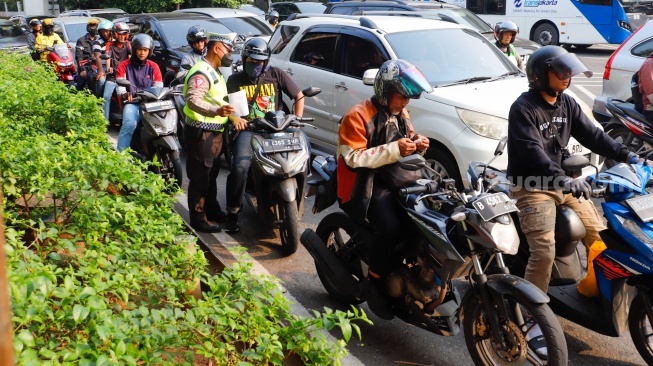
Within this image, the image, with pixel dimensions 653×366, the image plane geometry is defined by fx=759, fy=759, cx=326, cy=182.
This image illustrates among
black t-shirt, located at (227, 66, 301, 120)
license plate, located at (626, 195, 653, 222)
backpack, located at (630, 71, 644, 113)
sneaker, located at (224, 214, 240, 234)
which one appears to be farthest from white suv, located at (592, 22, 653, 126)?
license plate, located at (626, 195, 653, 222)

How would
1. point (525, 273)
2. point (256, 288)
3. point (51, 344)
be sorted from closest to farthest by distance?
point (51, 344) < point (256, 288) < point (525, 273)

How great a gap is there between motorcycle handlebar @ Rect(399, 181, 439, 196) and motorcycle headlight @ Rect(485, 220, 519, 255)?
476 mm

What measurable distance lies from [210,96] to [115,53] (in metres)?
5.33

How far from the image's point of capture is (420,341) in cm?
478

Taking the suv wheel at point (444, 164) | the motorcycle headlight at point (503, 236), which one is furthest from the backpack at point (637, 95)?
the motorcycle headlight at point (503, 236)

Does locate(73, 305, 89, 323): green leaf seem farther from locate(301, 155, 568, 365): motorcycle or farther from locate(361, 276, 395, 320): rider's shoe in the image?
locate(361, 276, 395, 320): rider's shoe

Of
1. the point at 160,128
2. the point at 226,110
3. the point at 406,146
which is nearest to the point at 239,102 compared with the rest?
the point at 226,110

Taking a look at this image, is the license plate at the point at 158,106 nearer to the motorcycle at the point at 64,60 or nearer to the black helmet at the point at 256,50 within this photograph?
the black helmet at the point at 256,50

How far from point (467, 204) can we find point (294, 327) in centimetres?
130

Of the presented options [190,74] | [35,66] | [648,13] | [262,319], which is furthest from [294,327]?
[648,13]

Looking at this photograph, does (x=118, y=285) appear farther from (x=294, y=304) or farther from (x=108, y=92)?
(x=108, y=92)

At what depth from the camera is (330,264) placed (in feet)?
16.2

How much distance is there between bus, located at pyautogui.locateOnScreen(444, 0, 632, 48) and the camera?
22.3m

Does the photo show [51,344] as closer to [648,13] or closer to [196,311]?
[196,311]
